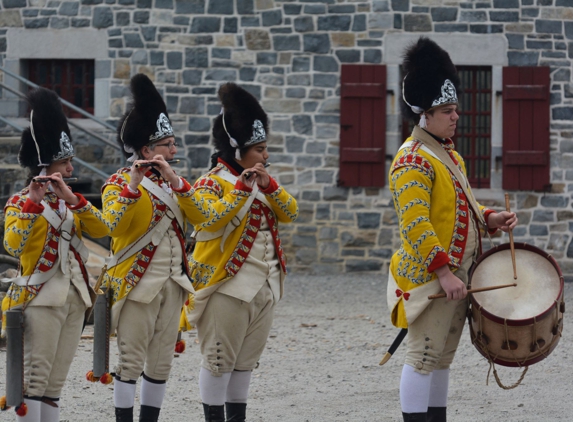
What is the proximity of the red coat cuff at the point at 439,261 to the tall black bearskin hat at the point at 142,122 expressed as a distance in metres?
1.39

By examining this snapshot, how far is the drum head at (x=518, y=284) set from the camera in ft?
14.2

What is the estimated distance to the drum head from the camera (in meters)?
4.34

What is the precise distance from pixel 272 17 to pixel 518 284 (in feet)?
26.2

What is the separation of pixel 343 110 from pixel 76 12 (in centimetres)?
335

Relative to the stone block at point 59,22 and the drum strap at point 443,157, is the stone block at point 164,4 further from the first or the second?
the drum strap at point 443,157

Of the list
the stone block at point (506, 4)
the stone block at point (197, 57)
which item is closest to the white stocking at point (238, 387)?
the stone block at point (197, 57)

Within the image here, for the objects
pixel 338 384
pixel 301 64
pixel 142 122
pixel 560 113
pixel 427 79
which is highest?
pixel 301 64

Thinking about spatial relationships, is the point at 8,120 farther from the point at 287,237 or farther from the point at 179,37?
the point at 287,237

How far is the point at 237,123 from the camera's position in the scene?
495 centimetres

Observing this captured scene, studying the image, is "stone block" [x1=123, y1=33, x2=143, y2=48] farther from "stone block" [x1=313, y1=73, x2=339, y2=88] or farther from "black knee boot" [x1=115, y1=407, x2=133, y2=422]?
"black knee boot" [x1=115, y1=407, x2=133, y2=422]

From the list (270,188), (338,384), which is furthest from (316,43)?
(270,188)

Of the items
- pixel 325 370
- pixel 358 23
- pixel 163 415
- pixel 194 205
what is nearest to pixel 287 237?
pixel 358 23

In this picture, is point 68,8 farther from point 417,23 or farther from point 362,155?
point 417,23

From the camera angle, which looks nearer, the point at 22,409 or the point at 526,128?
the point at 22,409
